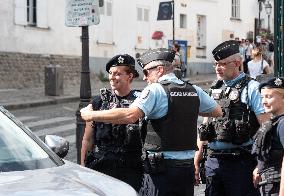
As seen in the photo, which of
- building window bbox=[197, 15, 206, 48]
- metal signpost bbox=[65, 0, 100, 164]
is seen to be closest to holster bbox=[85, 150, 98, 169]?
metal signpost bbox=[65, 0, 100, 164]

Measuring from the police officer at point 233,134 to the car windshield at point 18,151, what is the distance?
157 centimetres

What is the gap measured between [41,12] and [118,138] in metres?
19.9

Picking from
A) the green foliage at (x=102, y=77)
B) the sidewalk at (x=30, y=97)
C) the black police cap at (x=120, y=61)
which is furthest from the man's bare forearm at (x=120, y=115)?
the green foliage at (x=102, y=77)

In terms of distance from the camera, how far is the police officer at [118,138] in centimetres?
567

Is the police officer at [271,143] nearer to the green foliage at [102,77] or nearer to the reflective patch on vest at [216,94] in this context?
the reflective patch on vest at [216,94]

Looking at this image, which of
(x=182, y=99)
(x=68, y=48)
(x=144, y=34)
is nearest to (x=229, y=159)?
(x=182, y=99)

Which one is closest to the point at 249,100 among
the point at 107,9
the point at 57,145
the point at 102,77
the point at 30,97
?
the point at 57,145

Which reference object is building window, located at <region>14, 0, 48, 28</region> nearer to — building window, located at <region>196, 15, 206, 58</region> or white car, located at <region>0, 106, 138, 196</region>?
building window, located at <region>196, 15, 206, 58</region>

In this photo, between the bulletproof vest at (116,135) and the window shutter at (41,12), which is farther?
the window shutter at (41,12)

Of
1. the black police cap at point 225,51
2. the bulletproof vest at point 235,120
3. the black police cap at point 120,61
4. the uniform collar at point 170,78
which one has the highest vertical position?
the black police cap at point 225,51

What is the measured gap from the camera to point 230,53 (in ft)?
18.9

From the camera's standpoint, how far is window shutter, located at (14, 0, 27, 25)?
77.5 feet

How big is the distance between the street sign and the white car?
456 cm

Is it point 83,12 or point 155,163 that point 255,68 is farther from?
point 155,163
